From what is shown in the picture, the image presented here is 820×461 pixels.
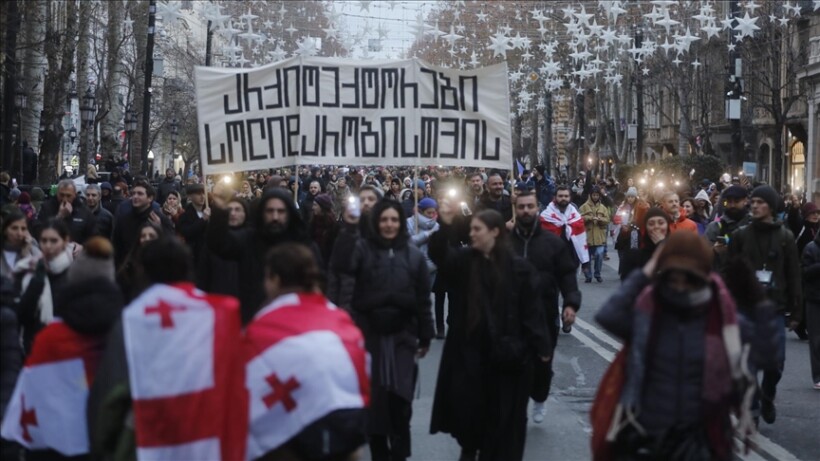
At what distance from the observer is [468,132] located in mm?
11672

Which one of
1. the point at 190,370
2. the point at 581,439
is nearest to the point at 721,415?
the point at 190,370

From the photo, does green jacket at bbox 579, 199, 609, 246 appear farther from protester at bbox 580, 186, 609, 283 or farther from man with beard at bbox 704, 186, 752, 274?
man with beard at bbox 704, 186, 752, 274

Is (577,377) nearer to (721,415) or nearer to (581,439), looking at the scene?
(581,439)

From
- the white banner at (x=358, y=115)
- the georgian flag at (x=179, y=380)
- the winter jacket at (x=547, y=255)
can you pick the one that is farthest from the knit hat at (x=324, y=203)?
the georgian flag at (x=179, y=380)

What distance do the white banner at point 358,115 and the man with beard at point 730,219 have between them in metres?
1.88

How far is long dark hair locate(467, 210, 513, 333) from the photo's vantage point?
8.12 metres

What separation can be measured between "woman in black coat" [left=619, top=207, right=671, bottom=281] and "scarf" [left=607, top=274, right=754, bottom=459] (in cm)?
399

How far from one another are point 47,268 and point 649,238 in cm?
414

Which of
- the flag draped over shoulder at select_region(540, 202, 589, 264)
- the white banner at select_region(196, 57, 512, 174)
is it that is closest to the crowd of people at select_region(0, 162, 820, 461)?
the white banner at select_region(196, 57, 512, 174)

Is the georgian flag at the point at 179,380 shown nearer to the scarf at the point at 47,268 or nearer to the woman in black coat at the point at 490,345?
the scarf at the point at 47,268

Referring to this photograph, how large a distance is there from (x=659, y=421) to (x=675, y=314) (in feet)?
1.48

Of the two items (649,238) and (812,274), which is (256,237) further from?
(812,274)

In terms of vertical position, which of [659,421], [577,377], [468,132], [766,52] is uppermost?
[766,52]

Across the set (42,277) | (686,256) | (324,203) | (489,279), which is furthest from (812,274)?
(42,277)
